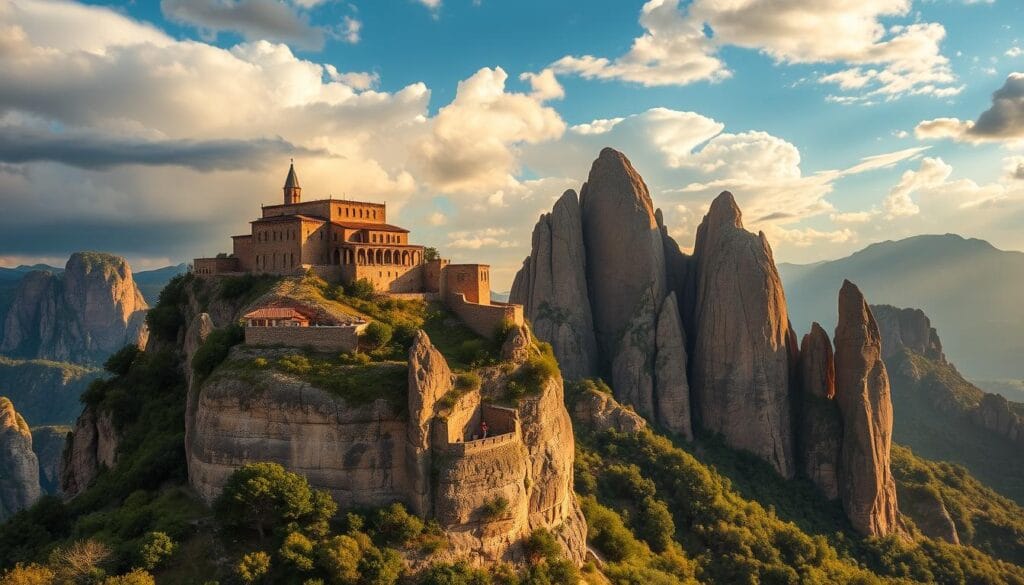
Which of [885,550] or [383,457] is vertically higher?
[383,457]

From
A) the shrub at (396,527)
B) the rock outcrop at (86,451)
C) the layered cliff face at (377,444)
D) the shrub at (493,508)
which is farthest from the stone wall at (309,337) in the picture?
the rock outcrop at (86,451)

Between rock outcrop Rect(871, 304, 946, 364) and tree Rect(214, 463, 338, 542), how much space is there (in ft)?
464

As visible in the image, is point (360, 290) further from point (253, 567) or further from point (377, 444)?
point (253, 567)

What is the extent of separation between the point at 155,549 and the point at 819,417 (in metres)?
68.9

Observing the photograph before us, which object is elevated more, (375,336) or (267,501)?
(375,336)

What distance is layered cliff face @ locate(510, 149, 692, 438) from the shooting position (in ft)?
272

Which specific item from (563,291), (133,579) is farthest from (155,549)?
(563,291)

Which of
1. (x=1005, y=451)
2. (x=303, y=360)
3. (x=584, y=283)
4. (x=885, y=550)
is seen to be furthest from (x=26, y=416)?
(x=1005, y=451)

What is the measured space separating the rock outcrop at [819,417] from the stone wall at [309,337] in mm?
58154

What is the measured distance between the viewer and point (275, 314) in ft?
145

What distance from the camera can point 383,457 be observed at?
38.9 metres

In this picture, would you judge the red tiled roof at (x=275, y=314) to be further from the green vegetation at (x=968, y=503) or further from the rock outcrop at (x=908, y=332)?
the rock outcrop at (x=908, y=332)

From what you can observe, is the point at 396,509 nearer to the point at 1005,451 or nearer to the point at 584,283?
the point at 584,283

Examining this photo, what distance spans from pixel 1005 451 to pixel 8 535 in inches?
4994
